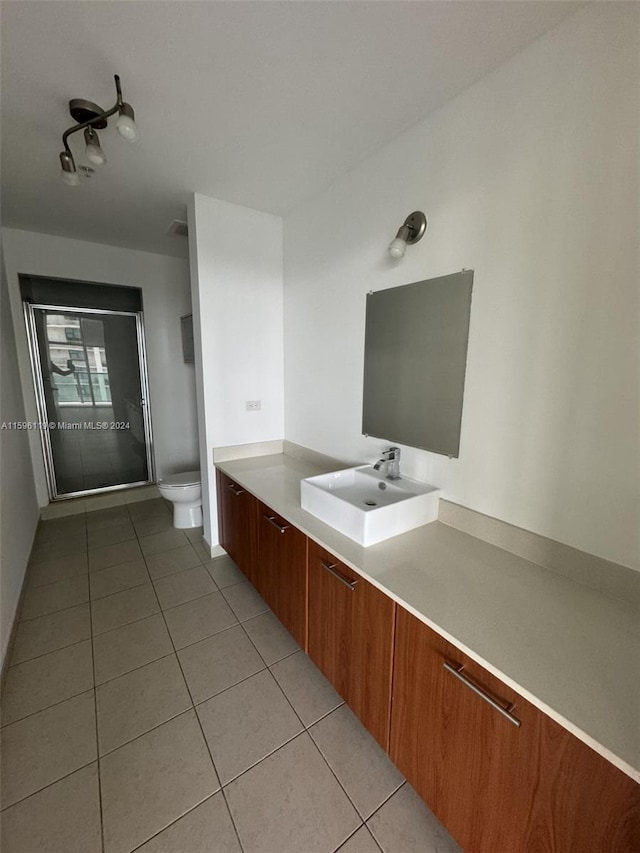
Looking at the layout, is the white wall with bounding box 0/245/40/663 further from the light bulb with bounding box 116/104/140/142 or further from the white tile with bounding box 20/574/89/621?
the light bulb with bounding box 116/104/140/142

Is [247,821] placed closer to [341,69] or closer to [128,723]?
[128,723]

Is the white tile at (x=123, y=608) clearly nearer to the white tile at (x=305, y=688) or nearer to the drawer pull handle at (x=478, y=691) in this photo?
the white tile at (x=305, y=688)

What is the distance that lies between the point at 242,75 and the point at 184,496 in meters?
2.65

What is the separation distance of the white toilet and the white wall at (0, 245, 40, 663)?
92cm

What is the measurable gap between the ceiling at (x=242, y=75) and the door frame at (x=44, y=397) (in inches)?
51.9

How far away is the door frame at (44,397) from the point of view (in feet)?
9.83

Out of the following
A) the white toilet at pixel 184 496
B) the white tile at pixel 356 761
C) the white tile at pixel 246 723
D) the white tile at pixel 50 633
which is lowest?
the white tile at pixel 356 761

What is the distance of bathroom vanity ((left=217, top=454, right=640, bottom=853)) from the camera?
675 millimetres

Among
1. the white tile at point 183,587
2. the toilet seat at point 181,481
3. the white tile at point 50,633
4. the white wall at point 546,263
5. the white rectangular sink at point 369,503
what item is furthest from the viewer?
the toilet seat at point 181,481

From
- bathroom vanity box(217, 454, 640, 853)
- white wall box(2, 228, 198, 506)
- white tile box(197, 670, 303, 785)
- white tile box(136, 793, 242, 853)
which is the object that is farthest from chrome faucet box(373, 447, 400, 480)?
white wall box(2, 228, 198, 506)

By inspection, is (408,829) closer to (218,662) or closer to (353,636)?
(353,636)

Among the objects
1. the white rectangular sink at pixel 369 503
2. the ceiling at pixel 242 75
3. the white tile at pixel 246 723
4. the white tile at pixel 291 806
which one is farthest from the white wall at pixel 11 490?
the white rectangular sink at pixel 369 503

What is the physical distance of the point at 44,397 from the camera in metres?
3.10

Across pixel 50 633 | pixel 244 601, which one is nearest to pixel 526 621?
pixel 244 601
